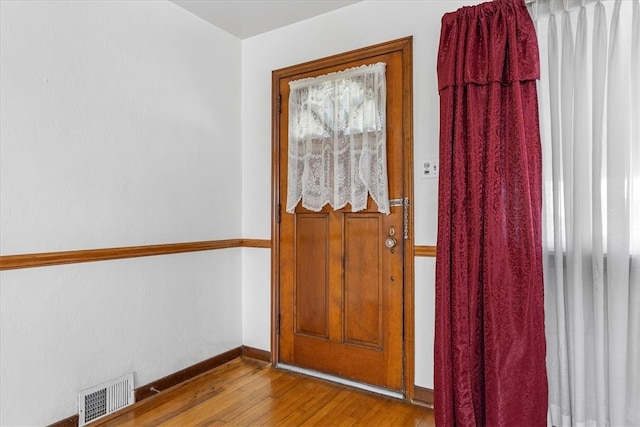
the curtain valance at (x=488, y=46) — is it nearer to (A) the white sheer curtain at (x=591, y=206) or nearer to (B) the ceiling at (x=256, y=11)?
(A) the white sheer curtain at (x=591, y=206)

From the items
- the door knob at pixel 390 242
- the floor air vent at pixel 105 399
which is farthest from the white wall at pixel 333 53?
the floor air vent at pixel 105 399

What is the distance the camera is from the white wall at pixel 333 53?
2.24 metres

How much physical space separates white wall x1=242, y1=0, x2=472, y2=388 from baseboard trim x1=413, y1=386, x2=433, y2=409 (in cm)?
3

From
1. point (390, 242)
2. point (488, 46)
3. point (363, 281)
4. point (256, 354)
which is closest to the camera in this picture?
point (488, 46)

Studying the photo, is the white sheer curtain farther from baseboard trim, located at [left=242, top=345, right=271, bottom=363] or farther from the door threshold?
baseboard trim, located at [left=242, top=345, right=271, bottom=363]

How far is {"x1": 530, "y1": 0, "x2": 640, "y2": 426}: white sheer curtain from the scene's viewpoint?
67.4 inches

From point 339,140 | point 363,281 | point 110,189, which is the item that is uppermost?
point 339,140

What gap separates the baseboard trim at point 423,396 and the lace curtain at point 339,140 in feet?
3.45

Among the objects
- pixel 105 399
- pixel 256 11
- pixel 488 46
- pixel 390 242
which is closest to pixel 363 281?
pixel 390 242

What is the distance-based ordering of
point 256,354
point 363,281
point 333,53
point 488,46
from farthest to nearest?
point 256,354
point 333,53
point 363,281
point 488,46

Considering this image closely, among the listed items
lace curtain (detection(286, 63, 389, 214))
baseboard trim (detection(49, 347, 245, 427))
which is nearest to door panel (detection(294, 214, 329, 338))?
lace curtain (detection(286, 63, 389, 214))

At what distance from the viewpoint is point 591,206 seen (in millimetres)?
1799

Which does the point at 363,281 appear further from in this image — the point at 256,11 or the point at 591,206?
the point at 256,11

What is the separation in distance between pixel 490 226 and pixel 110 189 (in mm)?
2016
